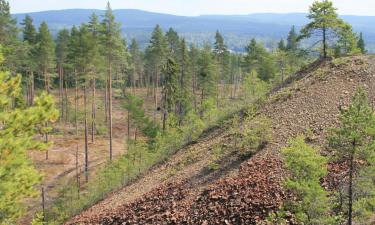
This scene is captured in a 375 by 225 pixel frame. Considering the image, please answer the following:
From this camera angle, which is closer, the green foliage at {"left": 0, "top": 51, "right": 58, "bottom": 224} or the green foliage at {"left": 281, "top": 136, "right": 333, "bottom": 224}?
the green foliage at {"left": 0, "top": 51, "right": 58, "bottom": 224}

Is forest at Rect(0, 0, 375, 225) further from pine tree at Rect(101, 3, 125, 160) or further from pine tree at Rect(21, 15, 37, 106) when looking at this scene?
pine tree at Rect(21, 15, 37, 106)

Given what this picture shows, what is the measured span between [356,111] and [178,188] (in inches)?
472

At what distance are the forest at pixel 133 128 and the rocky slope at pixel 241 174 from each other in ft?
3.13

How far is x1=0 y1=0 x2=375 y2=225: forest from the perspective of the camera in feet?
39.0

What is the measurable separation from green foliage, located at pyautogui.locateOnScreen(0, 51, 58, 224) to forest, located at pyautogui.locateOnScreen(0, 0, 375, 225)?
3 cm

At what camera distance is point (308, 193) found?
Result: 1433cm

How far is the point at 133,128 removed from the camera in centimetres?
6556

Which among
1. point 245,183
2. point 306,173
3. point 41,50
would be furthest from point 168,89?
point 306,173

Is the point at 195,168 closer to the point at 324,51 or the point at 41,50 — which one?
the point at 324,51

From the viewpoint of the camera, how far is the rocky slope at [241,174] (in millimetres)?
20172

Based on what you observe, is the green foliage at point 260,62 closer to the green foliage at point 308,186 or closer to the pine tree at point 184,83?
the pine tree at point 184,83

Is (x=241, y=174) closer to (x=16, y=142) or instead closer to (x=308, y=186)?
(x=308, y=186)

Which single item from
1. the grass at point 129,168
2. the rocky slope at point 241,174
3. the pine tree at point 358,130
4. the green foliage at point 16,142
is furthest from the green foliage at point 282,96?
the green foliage at point 16,142

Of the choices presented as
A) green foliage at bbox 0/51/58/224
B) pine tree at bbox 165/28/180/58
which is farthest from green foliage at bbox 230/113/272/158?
pine tree at bbox 165/28/180/58
